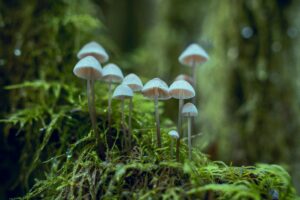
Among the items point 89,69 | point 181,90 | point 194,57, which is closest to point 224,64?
point 194,57

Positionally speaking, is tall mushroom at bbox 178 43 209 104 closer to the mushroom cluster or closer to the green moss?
the mushroom cluster

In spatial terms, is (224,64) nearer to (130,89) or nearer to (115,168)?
(130,89)

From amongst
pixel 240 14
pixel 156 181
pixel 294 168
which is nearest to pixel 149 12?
pixel 240 14

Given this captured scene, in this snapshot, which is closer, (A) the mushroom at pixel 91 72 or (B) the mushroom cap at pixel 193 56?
(A) the mushroom at pixel 91 72

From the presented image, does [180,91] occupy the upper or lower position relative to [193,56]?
lower

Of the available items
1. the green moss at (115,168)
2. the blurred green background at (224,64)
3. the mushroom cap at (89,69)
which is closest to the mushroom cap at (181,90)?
the green moss at (115,168)

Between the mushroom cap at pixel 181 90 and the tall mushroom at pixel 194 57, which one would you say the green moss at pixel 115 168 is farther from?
the tall mushroom at pixel 194 57
